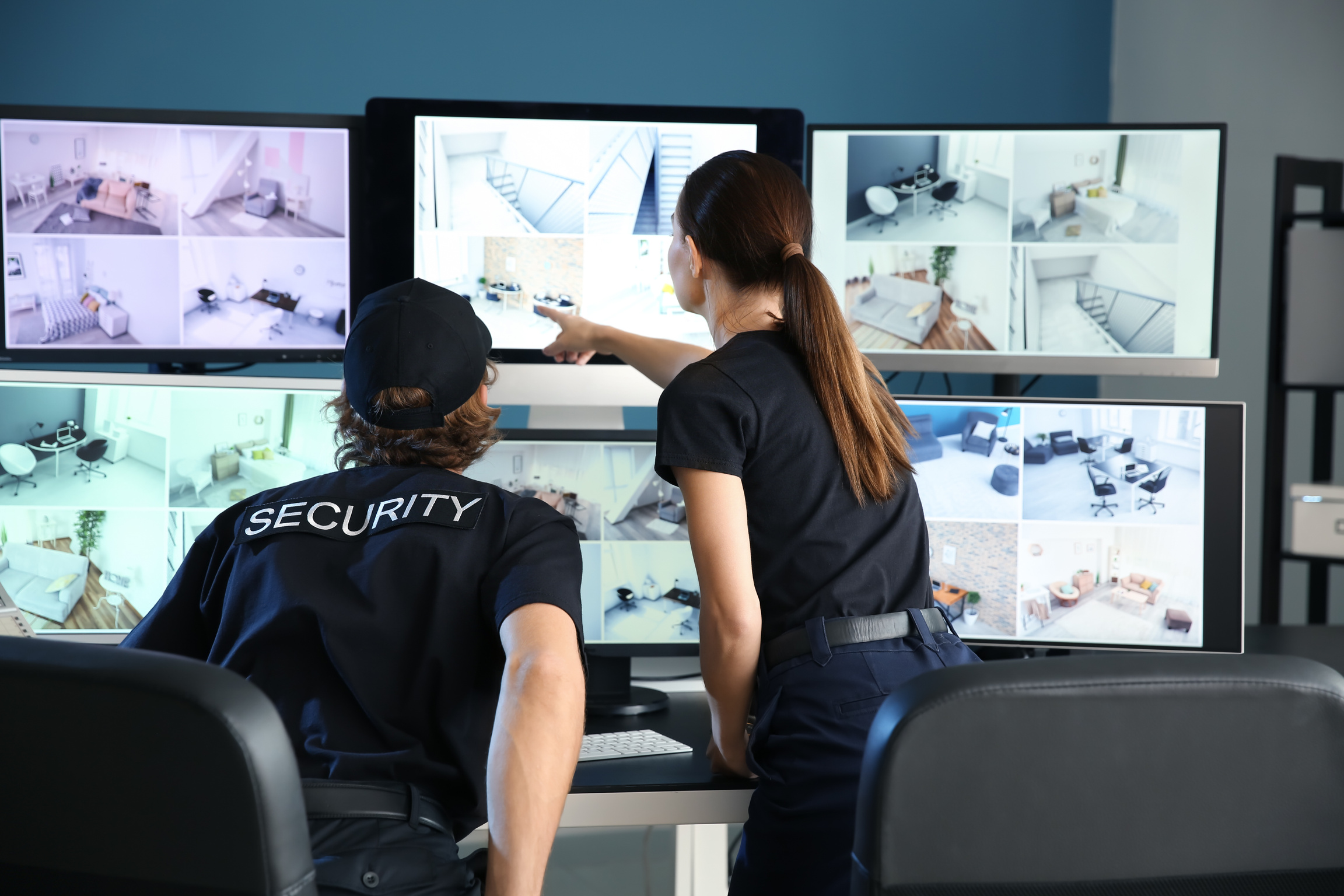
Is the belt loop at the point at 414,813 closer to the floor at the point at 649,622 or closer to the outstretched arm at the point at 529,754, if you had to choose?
the outstretched arm at the point at 529,754

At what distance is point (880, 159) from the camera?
1.69m

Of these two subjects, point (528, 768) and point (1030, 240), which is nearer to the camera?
point (528, 768)

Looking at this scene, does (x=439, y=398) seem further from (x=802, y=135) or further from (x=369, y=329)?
(x=802, y=135)

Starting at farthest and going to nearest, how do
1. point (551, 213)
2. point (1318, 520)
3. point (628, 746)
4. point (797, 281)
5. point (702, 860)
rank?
1. point (1318, 520)
2. point (551, 213)
3. point (702, 860)
4. point (628, 746)
5. point (797, 281)

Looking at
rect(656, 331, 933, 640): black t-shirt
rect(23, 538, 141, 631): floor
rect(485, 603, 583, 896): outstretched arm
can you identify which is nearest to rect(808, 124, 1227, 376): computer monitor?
rect(656, 331, 933, 640): black t-shirt

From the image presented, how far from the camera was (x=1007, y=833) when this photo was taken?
2.26 feet

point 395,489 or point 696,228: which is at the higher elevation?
point 696,228

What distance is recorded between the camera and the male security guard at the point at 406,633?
2.93 ft

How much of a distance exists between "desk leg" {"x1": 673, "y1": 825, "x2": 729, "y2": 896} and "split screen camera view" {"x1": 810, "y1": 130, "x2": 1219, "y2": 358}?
836 millimetres

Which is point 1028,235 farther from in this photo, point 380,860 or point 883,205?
point 380,860

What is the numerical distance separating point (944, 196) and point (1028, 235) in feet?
0.49

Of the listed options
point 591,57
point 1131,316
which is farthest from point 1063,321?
point 591,57

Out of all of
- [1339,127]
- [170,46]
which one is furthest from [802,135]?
[170,46]

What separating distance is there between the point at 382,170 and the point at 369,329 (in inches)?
23.7
